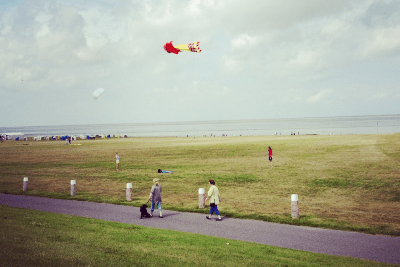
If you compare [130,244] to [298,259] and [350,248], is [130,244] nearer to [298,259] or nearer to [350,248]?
[298,259]

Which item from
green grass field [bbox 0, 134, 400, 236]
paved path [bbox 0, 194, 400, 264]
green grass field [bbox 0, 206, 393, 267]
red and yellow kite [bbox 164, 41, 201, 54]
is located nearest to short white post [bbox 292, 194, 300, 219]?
green grass field [bbox 0, 134, 400, 236]

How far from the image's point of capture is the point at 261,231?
12625mm

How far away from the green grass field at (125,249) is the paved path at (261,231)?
0.94 meters

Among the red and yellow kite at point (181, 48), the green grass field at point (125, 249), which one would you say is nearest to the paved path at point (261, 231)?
the green grass field at point (125, 249)

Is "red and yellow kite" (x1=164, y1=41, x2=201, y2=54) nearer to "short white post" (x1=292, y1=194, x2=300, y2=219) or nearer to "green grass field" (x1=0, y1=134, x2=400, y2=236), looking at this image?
"green grass field" (x1=0, y1=134, x2=400, y2=236)

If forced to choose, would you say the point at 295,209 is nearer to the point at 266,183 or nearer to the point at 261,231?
the point at 261,231

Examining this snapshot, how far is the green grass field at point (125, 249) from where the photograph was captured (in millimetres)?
7969

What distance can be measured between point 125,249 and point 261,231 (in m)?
5.82

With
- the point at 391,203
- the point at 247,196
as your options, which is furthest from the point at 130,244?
the point at 391,203

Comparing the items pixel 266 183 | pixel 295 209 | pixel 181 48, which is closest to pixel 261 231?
pixel 295 209

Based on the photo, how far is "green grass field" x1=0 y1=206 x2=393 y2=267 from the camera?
26.1ft

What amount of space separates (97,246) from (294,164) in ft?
84.1

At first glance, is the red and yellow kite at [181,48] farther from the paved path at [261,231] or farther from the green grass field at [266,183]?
the paved path at [261,231]

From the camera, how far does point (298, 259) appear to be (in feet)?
30.2
